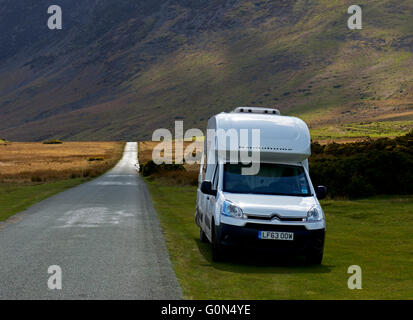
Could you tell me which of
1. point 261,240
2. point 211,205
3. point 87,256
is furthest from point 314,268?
point 87,256

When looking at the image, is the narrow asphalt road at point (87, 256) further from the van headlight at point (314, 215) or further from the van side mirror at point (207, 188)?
the van headlight at point (314, 215)

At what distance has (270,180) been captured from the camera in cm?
1331

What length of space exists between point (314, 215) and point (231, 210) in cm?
172

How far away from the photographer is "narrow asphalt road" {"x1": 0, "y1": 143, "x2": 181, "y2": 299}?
9.42 m

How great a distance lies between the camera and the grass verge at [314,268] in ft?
32.3

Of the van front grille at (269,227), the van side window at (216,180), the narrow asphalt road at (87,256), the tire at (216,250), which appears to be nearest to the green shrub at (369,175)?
Answer: the narrow asphalt road at (87,256)

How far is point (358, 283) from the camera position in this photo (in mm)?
10547

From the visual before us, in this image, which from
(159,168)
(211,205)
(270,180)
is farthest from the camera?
(159,168)

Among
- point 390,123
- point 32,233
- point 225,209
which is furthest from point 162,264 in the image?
point 390,123

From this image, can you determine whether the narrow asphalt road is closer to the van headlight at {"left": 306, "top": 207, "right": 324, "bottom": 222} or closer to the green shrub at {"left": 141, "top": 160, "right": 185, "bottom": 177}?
the van headlight at {"left": 306, "top": 207, "right": 324, "bottom": 222}

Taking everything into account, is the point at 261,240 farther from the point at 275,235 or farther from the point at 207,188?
the point at 207,188

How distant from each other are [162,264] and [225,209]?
1702 mm

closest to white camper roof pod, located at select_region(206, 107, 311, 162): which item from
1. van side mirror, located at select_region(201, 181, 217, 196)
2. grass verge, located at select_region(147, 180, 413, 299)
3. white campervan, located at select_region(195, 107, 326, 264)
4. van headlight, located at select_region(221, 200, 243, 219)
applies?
white campervan, located at select_region(195, 107, 326, 264)
